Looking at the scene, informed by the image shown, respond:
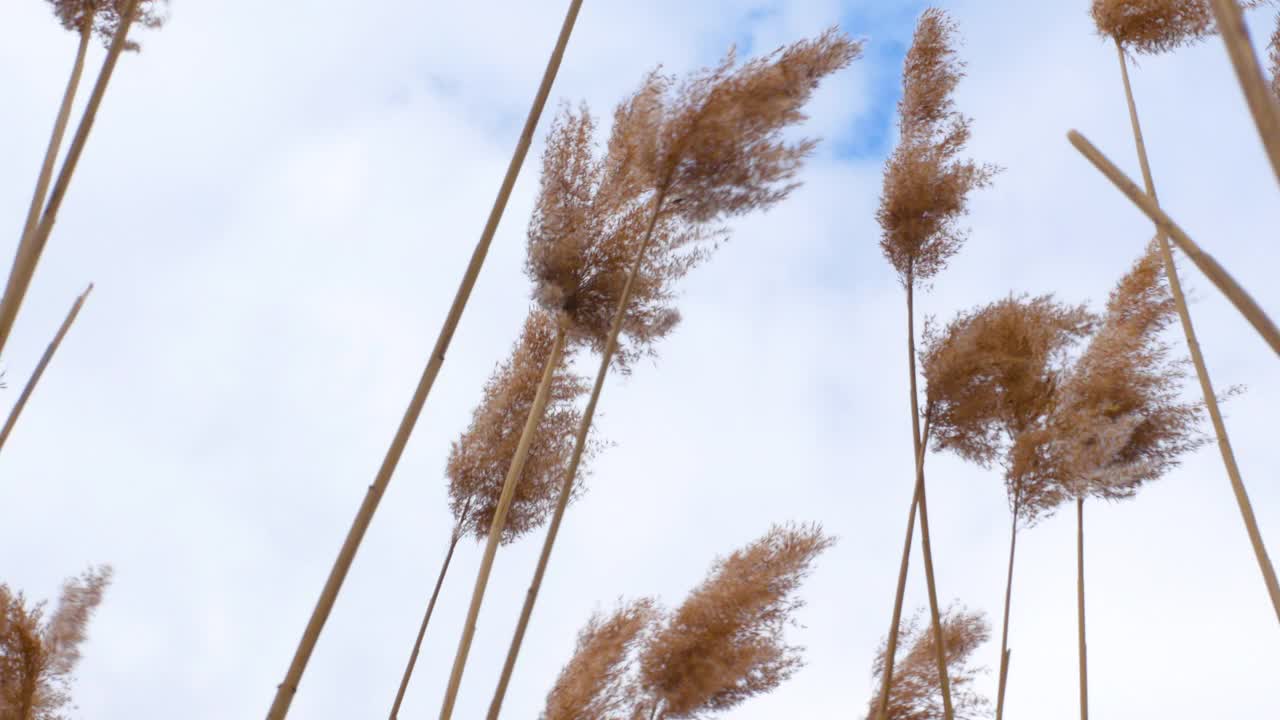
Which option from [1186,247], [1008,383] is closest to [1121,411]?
[1008,383]

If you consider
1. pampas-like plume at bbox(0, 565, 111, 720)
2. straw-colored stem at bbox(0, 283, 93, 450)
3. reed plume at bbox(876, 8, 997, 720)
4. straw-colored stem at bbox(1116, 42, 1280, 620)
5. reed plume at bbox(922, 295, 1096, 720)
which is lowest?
pampas-like plume at bbox(0, 565, 111, 720)

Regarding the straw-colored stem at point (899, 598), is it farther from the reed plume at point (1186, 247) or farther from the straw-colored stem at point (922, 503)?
the reed plume at point (1186, 247)

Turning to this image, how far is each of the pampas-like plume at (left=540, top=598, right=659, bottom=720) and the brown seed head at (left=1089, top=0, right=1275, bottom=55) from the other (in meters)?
2.34

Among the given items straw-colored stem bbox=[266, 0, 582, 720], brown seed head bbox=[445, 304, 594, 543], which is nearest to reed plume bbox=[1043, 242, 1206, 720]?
brown seed head bbox=[445, 304, 594, 543]

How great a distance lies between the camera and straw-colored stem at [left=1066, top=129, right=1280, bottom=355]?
2.26ft

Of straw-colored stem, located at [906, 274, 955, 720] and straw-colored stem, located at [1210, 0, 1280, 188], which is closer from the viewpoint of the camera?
straw-colored stem, located at [1210, 0, 1280, 188]

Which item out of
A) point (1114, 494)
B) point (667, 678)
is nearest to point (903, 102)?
point (1114, 494)

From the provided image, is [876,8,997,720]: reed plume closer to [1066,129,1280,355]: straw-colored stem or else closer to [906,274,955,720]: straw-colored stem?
[906,274,955,720]: straw-colored stem

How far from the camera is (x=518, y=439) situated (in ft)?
9.59

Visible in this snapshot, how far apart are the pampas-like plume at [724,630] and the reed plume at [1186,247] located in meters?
1.26

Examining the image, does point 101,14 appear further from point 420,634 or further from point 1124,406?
point 1124,406

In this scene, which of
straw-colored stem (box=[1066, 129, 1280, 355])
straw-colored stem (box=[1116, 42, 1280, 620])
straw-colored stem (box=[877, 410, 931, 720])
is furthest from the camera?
straw-colored stem (box=[877, 410, 931, 720])

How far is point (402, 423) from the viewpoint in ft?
4.18

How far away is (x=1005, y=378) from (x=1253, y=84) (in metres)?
2.43
